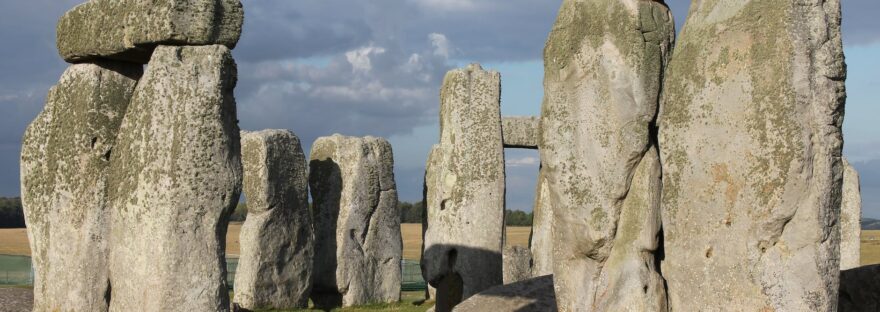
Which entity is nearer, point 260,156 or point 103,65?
point 103,65

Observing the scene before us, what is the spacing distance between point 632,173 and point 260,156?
8.61 meters

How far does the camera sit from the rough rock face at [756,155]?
24.7 ft

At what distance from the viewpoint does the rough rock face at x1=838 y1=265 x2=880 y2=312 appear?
388 inches

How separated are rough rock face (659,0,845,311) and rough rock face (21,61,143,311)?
3980 millimetres

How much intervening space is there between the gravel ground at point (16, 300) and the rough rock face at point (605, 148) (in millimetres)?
6640

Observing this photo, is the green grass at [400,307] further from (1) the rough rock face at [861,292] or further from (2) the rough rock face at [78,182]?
(2) the rough rock face at [78,182]

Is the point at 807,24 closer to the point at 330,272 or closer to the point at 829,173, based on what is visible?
the point at 829,173

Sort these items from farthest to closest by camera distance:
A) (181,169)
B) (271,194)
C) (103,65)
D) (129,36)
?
1. (271,194)
2. (103,65)
3. (129,36)
4. (181,169)

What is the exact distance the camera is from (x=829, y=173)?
7531 millimetres

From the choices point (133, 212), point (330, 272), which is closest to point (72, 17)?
point (133, 212)

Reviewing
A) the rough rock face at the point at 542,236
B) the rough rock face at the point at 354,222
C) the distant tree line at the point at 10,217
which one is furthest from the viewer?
the distant tree line at the point at 10,217

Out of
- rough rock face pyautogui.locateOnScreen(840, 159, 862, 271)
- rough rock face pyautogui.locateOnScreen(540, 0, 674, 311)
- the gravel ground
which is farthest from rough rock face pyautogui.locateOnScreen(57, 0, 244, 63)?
rough rock face pyautogui.locateOnScreen(840, 159, 862, 271)

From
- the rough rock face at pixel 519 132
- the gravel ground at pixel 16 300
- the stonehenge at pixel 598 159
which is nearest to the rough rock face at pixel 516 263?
the rough rock face at pixel 519 132

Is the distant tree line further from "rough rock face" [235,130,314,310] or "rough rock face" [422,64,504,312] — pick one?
"rough rock face" [422,64,504,312]
